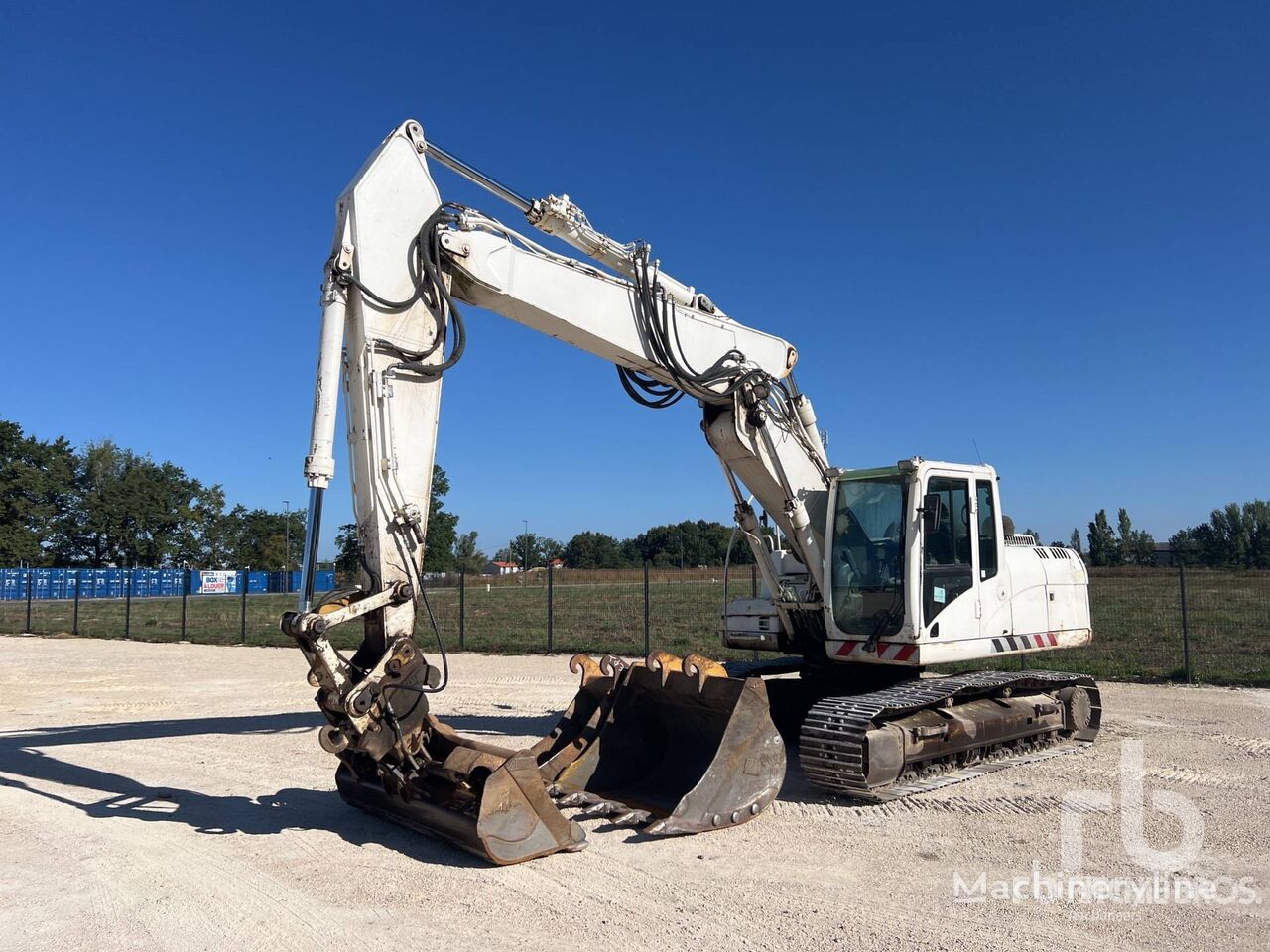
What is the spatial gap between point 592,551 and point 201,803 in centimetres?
9913

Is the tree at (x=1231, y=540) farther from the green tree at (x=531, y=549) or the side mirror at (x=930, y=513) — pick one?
the green tree at (x=531, y=549)

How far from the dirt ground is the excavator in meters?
0.33

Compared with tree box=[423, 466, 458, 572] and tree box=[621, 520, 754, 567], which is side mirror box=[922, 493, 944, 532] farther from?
tree box=[621, 520, 754, 567]

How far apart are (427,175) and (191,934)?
15.8 feet

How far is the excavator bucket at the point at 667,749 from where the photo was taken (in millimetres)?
6441

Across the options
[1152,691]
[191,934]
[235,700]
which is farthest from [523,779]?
[1152,691]

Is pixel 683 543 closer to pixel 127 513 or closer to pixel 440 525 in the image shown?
pixel 440 525

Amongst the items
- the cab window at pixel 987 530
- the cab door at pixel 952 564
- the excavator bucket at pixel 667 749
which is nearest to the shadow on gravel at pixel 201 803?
the excavator bucket at pixel 667 749

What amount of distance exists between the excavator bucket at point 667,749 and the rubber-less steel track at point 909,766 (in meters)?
0.54

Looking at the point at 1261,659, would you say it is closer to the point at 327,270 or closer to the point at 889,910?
the point at 889,910

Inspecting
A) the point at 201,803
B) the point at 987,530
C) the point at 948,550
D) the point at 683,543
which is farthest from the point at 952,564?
the point at 683,543

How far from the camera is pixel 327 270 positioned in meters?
6.18

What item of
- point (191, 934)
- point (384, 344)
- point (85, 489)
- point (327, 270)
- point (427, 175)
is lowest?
point (191, 934)

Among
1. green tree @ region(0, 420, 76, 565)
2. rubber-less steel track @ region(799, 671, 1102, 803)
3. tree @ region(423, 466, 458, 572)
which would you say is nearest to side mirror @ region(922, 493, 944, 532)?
rubber-less steel track @ region(799, 671, 1102, 803)
